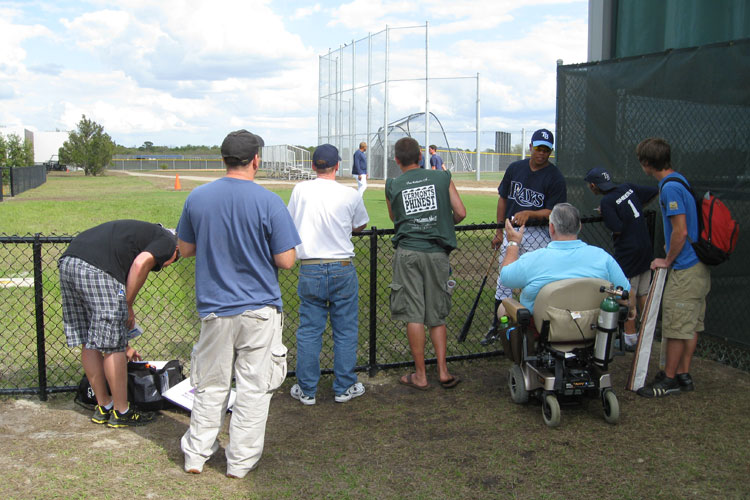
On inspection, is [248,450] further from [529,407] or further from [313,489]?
[529,407]

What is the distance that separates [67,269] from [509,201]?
11.4 ft

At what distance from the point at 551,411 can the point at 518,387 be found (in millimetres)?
372

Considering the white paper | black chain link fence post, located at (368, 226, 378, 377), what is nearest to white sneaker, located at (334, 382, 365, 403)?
black chain link fence post, located at (368, 226, 378, 377)

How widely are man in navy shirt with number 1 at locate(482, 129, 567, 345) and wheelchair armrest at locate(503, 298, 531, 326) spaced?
3.05 feet

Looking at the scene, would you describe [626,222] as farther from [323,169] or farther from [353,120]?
[353,120]

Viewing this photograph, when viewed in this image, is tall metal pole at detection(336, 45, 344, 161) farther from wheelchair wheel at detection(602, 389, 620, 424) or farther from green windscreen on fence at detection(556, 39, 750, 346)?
wheelchair wheel at detection(602, 389, 620, 424)

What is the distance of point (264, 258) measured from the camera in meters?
3.42

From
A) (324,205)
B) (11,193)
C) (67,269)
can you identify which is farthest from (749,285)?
(11,193)

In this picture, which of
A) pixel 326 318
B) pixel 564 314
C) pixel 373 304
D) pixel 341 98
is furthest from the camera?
pixel 341 98

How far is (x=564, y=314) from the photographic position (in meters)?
Result: 3.94

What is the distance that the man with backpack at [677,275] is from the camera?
4.45 metres

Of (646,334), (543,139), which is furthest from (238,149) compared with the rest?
(646,334)

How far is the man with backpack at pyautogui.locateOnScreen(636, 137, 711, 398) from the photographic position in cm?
445

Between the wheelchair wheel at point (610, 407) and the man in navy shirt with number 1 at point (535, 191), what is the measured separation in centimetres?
124
